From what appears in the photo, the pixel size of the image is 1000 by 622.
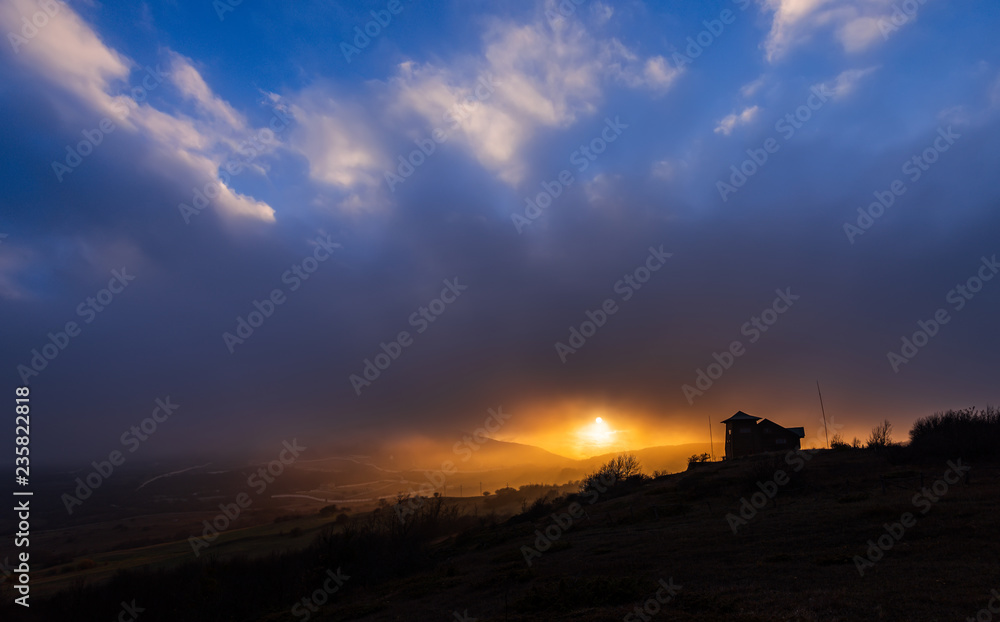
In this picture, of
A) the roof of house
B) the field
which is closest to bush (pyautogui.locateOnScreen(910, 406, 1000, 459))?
the field

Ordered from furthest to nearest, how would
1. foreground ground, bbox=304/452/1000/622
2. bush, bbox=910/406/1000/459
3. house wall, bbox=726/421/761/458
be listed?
house wall, bbox=726/421/761/458 → bush, bbox=910/406/1000/459 → foreground ground, bbox=304/452/1000/622

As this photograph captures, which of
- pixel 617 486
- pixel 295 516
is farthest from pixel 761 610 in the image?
pixel 295 516

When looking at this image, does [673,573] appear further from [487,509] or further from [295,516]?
[295,516]

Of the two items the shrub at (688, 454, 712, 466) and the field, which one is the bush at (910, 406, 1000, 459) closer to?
the field

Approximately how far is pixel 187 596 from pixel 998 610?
63.7 meters

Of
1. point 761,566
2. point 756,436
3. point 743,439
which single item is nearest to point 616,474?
point 743,439

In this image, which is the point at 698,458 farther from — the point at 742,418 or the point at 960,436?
the point at 960,436

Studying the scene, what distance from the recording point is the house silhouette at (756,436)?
75.2m

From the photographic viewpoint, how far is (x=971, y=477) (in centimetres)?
3000

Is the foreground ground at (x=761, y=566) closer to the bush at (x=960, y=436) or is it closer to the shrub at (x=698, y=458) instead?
the bush at (x=960, y=436)

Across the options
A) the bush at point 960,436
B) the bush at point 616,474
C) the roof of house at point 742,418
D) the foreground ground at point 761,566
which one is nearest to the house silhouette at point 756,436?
the roof of house at point 742,418

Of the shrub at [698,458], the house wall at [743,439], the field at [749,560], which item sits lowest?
the field at [749,560]

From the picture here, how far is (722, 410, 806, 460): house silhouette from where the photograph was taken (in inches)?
2960

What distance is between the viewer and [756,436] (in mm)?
75688
